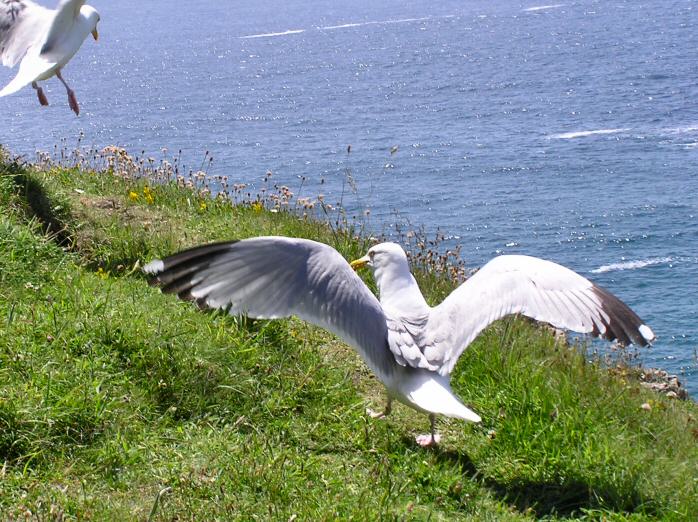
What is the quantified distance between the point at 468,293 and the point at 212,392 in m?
1.54

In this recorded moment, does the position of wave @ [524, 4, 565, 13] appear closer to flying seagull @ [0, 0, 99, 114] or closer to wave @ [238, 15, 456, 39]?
wave @ [238, 15, 456, 39]

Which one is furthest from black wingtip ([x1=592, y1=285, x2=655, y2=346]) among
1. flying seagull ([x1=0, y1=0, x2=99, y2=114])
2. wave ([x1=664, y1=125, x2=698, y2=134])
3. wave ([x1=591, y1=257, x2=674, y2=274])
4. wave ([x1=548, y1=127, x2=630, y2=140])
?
wave ([x1=548, y1=127, x2=630, y2=140])

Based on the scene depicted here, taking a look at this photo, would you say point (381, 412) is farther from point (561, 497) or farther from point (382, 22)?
point (382, 22)

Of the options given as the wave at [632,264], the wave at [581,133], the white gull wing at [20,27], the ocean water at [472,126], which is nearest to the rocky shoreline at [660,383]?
the ocean water at [472,126]

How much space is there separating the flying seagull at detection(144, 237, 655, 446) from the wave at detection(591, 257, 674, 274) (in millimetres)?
12966

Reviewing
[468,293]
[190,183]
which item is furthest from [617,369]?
[190,183]

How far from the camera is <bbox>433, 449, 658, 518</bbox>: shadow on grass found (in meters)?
5.07

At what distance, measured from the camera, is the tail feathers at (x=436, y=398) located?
5.01m

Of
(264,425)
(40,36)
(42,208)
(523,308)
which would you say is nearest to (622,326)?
(523,308)

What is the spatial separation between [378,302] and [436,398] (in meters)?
0.76

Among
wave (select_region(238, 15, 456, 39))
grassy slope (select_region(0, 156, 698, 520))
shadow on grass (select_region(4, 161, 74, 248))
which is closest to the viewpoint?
grassy slope (select_region(0, 156, 698, 520))

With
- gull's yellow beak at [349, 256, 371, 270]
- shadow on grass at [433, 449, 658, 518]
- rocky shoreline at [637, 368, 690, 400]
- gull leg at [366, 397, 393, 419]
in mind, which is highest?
gull's yellow beak at [349, 256, 371, 270]

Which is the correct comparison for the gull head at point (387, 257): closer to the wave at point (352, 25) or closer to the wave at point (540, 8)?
the wave at point (352, 25)

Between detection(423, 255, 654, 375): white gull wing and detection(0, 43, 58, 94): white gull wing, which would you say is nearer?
detection(423, 255, 654, 375): white gull wing
